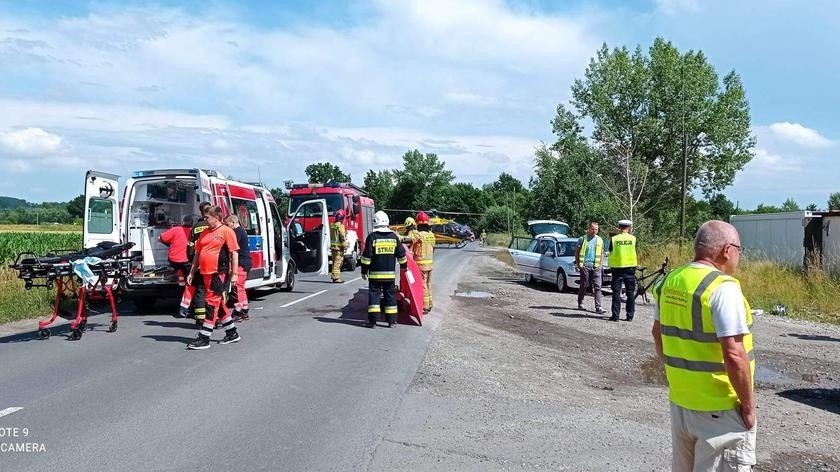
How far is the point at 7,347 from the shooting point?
9.00 metres

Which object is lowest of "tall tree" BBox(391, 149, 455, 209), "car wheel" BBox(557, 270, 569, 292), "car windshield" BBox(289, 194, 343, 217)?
"car wheel" BBox(557, 270, 569, 292)

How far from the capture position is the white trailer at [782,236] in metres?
20.1

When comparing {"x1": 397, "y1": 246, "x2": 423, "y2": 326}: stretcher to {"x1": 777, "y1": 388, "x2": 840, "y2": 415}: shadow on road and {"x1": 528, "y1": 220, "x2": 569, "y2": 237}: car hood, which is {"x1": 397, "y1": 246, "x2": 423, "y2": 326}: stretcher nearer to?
{"x1": 777, "y1": 388, "x2": 840, "y2": 415}: shadow on road

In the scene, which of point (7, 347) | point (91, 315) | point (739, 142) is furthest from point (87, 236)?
point (739, 142)

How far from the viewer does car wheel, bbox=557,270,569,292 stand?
18170mm

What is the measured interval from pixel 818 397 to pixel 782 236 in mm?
16933

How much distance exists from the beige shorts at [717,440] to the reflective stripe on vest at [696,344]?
0.05 m

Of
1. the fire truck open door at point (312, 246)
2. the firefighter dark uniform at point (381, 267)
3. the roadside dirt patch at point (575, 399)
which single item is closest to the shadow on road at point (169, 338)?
the firefighter dark uniform at point (381, 267)

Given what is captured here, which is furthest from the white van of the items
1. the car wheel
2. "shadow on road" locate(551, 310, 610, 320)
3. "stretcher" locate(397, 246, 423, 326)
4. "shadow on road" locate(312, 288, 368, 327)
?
the car wheel

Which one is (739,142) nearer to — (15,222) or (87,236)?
(87,236)

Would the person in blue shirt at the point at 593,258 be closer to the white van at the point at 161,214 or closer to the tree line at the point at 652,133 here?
the white van at the point at 161,214

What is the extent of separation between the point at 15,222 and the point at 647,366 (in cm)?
9233

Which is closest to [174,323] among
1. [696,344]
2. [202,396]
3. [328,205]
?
[202,396]

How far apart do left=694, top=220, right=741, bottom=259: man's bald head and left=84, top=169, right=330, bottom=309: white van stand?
971cm
